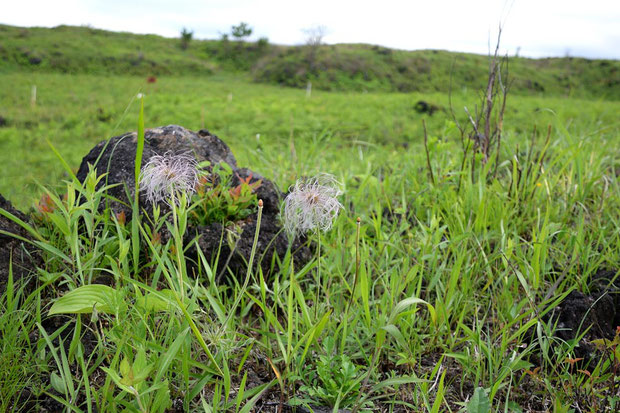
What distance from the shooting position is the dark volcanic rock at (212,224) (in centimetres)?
227

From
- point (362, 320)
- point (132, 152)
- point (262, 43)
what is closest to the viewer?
point (362, 320)

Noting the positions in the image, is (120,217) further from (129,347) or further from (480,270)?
(480,270)

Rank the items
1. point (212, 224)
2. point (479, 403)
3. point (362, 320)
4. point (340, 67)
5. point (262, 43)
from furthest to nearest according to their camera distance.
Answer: point (262, 43)
point (340, 67)
point (212, 224)
point (362, 320)
point (479, 403)

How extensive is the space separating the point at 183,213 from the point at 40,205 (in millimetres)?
1124

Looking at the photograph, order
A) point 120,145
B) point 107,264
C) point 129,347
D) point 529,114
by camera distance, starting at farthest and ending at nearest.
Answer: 1. point 529,114
2. point 120,145
3. point 107,264
4. point 129,347

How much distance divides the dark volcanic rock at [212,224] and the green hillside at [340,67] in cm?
2686

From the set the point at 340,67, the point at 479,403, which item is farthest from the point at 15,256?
the point at 340,67

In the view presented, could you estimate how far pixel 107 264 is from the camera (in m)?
1.99

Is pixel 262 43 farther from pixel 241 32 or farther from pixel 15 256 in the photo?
pixel 15 256

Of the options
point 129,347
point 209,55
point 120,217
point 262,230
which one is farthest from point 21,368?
point 209,55

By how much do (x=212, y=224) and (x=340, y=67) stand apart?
104ft

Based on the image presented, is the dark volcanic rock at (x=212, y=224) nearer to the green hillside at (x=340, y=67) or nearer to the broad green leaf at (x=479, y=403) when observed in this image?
the broad green leaf at (x=479, y=403)

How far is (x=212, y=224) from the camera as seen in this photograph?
2.29 m

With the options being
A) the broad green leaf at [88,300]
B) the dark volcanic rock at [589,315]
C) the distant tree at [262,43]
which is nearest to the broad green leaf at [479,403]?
the dark volcanic rock at [589,315]
